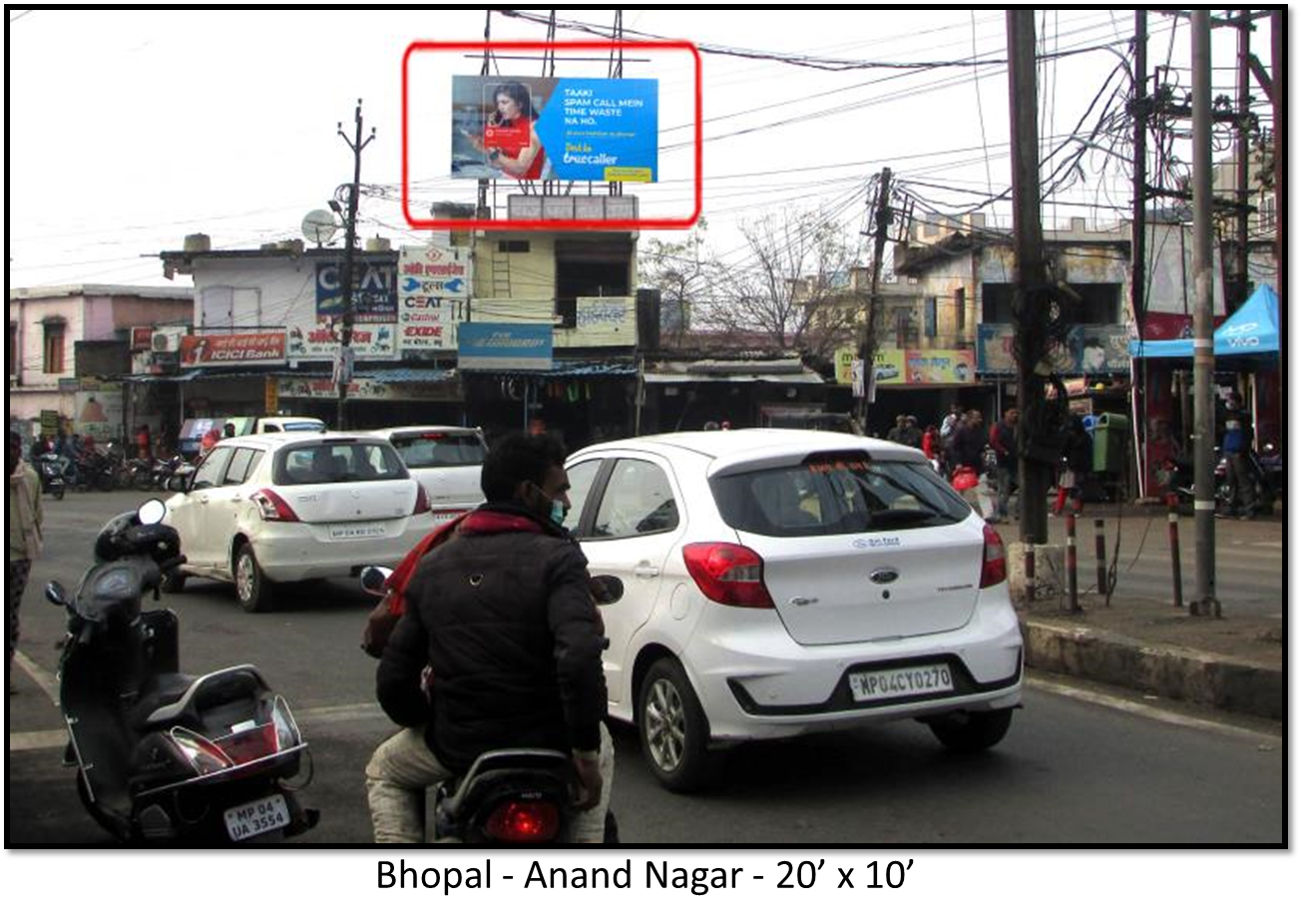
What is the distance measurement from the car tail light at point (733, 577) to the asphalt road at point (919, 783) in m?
0.81

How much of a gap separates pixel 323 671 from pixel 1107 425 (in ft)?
18.8

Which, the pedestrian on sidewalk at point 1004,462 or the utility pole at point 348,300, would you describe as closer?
the pedestrian on sidewalk at point 1004,462

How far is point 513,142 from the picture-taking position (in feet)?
44.9

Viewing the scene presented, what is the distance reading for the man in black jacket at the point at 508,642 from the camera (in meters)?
3.50

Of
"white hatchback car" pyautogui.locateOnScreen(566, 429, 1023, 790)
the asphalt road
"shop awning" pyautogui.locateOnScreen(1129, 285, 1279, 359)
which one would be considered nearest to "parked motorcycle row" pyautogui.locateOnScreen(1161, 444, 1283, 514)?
the asphalt road

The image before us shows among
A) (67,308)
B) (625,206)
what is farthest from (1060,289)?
(67,308)

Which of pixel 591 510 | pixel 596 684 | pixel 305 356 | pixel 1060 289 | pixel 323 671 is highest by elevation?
pixel 305 356

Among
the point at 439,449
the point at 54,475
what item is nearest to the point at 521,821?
the point at 439,449

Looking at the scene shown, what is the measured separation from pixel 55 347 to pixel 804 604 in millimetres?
22537

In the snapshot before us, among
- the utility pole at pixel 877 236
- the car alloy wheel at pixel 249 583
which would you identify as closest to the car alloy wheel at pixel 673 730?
the car alloy wheel at pixel 249 583

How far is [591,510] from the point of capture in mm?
6547

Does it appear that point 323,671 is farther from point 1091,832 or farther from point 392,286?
point 392,286

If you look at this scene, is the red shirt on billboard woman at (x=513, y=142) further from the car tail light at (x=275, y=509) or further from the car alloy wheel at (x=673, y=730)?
the car alloy wheel at (x=673, y=730)

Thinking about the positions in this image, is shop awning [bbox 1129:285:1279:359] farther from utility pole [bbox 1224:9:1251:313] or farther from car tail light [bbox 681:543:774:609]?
car tail light [bbox 681:543:774:609]
